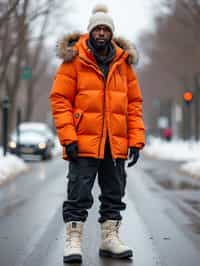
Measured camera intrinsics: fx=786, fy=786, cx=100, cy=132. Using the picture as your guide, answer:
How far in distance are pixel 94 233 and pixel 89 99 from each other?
7.69ft

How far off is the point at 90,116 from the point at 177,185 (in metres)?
10.0

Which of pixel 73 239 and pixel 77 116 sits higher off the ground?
pixel 77 116

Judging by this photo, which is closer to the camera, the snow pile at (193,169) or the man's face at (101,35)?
the man's face at (101,35)

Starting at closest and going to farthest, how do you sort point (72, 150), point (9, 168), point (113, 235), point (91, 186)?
point (72, 150), point (91, 186), point (113, 235), point (9, 168)

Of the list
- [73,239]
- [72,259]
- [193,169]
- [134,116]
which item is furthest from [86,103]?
[193,169]

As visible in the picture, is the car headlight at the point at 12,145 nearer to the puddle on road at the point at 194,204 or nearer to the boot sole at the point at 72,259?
the puddle on road at the point at 194,204

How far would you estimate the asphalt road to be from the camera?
706 centimetres

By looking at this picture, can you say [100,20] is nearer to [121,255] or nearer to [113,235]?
[113,235]

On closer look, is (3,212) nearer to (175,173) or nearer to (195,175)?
(195,175)

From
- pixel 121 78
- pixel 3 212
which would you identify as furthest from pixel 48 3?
pixel 121 78

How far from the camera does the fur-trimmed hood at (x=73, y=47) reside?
678cm

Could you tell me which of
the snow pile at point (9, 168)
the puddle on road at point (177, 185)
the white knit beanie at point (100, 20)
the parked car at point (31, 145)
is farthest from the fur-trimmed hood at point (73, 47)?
the parked car at point (31, 145)

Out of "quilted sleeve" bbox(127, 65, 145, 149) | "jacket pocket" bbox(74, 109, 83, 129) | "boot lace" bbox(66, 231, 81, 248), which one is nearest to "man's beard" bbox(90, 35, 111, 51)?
"quilted sleeve" bbox(127, 65, 145, 149)

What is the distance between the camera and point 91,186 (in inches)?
271
